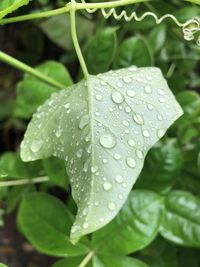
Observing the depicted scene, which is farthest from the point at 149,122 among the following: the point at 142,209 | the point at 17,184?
the point at 17,184

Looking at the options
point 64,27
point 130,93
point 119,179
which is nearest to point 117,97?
point 130,93

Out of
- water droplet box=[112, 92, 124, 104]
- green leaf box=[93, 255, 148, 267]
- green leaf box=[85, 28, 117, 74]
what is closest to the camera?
water droplet box=[112, 92, 124, 104]

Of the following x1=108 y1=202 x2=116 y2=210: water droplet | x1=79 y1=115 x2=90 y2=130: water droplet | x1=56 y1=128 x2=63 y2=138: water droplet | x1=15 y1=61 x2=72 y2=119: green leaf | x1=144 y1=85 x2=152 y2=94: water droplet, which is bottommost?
x1=15 y1=61 x2=72 y2=119: green leaf

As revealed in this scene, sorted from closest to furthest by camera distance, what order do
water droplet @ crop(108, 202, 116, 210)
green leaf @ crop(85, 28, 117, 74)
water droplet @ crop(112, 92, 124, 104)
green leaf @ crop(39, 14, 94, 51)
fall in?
1. water droplet @ crop(108, 202, 116, 210)
2. water droplet @ crop(112, 92, 124, 104)
3. green leaf @ crop(85, 28, 117, 74)
4. green leaf @ crop(39, 14, 94, 51)

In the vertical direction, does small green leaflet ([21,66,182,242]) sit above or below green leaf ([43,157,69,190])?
above

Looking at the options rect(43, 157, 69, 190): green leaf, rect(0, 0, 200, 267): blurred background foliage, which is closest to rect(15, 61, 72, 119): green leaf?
rect(0, 0, 200, 267): blurred background foliage

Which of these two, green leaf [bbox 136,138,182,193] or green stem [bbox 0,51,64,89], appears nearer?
green stem [bbox 0,51,64,89]

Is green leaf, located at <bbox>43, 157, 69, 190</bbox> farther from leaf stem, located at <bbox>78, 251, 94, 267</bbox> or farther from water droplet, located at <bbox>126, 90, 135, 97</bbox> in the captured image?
water droplet, located at <bbox>126, 90, 135, 97</bbox>

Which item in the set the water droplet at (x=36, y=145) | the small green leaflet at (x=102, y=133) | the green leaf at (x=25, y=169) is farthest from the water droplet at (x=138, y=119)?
the green leaf at (x=25, y=169)
